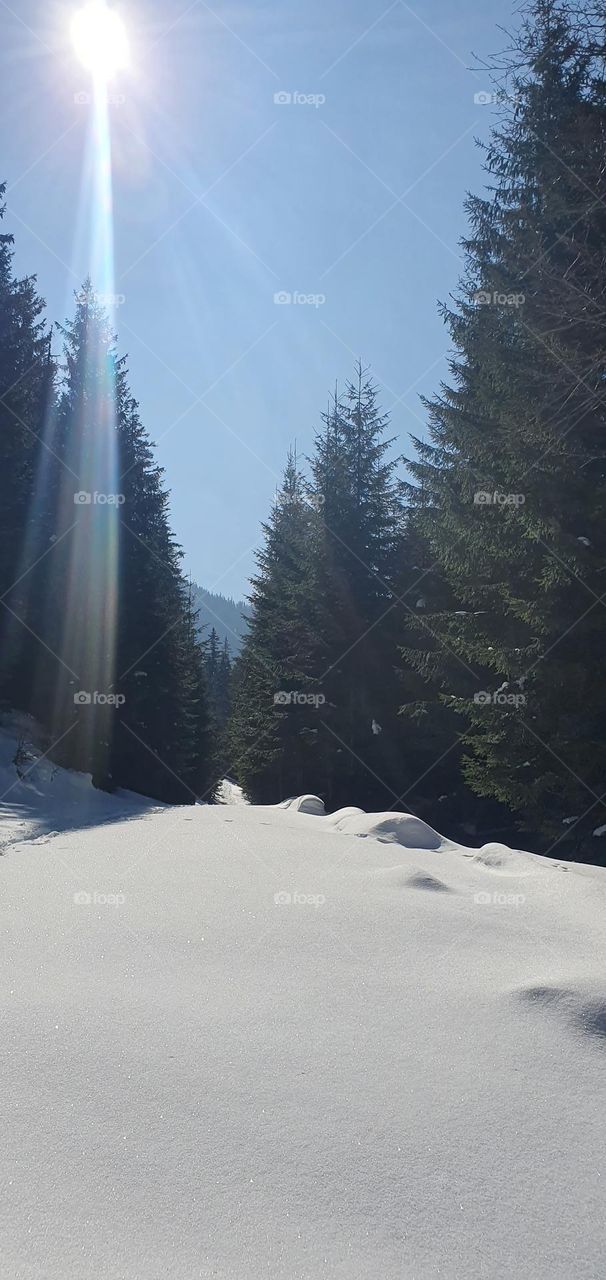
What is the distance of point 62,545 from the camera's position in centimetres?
2144

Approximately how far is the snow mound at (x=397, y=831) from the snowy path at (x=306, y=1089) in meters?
2.47

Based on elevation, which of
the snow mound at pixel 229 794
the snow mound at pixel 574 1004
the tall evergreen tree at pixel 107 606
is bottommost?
the snow mound at pixel 229 794

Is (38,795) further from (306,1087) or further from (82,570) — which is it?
(306,1087)

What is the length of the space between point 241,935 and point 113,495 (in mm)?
19998

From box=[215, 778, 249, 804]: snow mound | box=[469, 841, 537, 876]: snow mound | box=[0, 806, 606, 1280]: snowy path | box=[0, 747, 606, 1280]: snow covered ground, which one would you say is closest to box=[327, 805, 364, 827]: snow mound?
box=[469, 841, 537, 876]: snow mound

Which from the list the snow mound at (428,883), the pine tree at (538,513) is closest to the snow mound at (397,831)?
the snow mound at (428,883)

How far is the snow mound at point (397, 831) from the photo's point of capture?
7.59 meters

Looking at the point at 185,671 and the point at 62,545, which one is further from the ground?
the point at 62,545

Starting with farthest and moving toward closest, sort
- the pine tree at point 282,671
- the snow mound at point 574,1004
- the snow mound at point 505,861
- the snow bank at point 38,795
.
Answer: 1. the pine tree at point 282,671
2. the snow bank at point 38,795
3. the snow mound at point 505,861
4. the snow mound at point 574,1004

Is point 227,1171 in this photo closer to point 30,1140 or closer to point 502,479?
point 30,1140

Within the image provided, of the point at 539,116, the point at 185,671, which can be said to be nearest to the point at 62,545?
the point at 185,671

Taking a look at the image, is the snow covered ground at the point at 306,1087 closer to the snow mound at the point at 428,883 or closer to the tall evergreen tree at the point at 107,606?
the snow mound at the point at 428,883

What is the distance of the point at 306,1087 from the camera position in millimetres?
2840

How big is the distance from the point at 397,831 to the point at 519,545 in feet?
18.2
